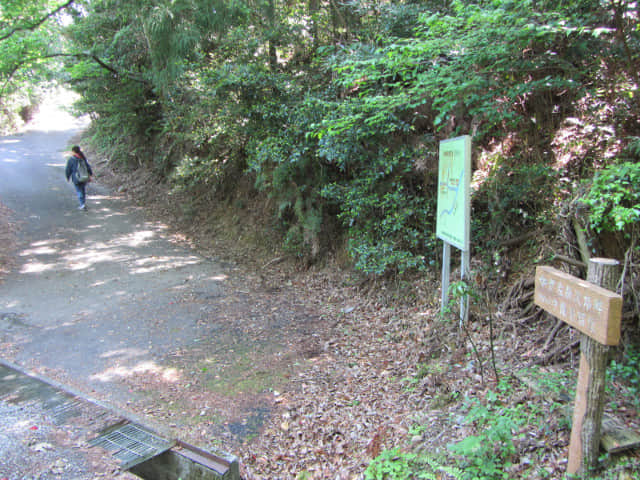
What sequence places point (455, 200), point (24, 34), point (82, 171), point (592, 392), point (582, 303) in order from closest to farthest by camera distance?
point (582, 303)
point (592, 392)
point (455, 200)
point (24, 34)
point (82, 171)

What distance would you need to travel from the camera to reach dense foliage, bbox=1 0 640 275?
477 cm

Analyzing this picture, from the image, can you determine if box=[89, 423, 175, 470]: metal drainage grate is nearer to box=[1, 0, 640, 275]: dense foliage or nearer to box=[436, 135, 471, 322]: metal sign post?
box=[436, 135, 471, 322]: metal sign post

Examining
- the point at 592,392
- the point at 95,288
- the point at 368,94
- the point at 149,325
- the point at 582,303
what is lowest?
the point at 149,325

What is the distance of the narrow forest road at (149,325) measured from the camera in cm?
465

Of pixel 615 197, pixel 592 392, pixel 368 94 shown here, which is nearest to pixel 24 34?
pixel 368 94

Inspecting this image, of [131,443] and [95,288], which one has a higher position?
[95,288]

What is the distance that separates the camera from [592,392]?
259cm

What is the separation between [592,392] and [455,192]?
2.92 meters

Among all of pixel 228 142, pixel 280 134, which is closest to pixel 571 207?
pixel 280 134

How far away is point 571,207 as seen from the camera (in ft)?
14.6

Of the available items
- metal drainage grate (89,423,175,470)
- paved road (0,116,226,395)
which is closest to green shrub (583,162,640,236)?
metal drainage grate (89,423,175,470)

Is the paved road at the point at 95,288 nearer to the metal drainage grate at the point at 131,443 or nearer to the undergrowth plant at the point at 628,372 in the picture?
the metal drainage grate at the point at 131,443

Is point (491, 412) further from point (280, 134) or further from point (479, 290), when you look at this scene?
point (280, 134)

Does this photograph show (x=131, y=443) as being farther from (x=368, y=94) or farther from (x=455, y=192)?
(x=368, y=94)
